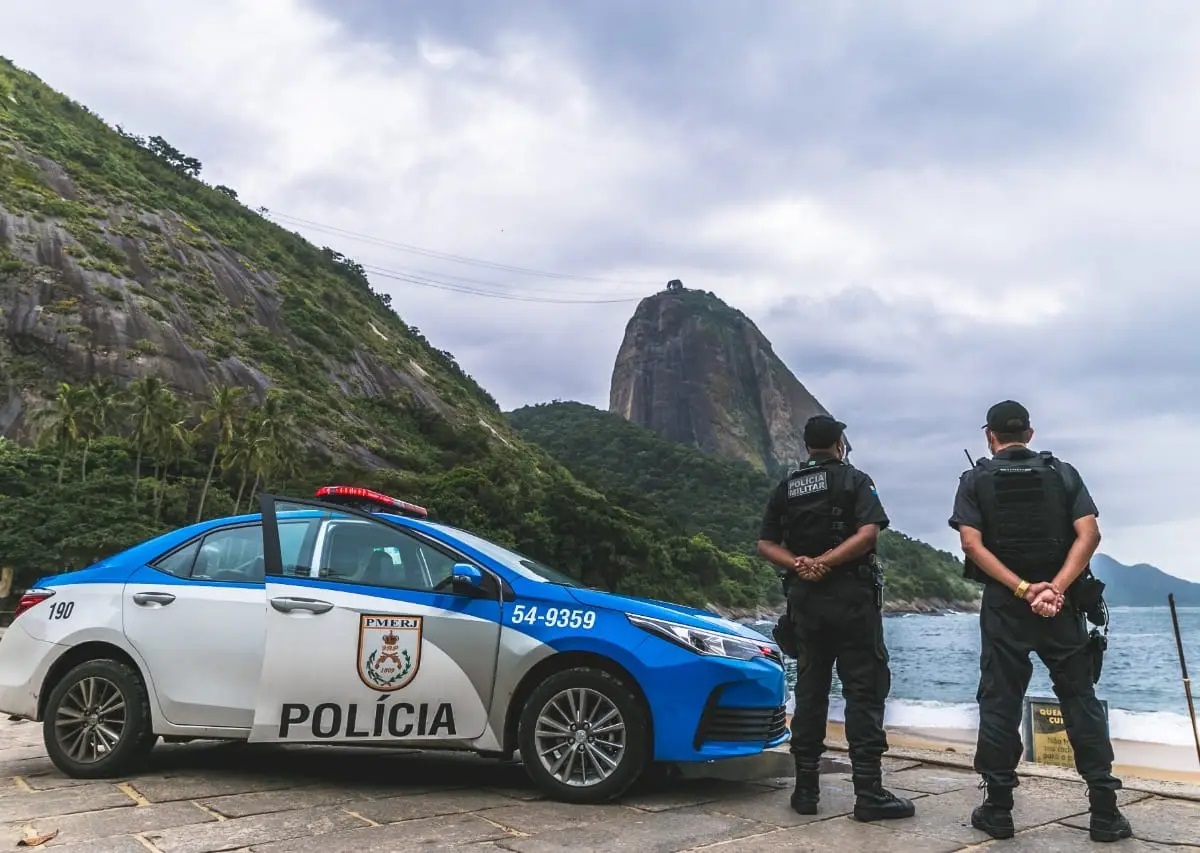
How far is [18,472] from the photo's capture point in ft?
138

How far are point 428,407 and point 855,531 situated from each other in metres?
76.1

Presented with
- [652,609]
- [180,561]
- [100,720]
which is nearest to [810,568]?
[652,609]

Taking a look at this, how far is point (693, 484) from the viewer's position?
14525 cm

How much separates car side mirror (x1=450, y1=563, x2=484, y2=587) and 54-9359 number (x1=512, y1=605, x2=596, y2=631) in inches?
9.7

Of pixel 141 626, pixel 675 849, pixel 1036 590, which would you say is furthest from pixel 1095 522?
pixel 141 626

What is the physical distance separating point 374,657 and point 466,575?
63 centimetres

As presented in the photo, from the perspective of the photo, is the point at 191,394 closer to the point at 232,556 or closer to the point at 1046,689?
the point at 1046,689

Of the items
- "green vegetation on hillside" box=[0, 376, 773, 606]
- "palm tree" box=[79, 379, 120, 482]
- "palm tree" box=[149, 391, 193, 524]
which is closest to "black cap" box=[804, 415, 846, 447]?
"green vegetation on hillside" box=[0, 376, 773, 606]

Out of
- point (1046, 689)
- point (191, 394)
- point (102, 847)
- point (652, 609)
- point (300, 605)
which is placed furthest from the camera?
point (191, 394)

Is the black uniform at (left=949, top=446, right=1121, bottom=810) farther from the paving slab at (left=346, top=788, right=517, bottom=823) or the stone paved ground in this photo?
the paving slab at (left=346, top=788, right=517, bottom=823)

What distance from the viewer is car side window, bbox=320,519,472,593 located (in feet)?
16.1

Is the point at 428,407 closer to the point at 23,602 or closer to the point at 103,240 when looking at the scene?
the point at 103,240

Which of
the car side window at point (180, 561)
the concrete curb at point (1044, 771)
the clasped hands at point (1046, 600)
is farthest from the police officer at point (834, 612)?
the car side window at point (180, 561)

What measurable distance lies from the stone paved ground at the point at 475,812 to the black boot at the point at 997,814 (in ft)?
0.20
